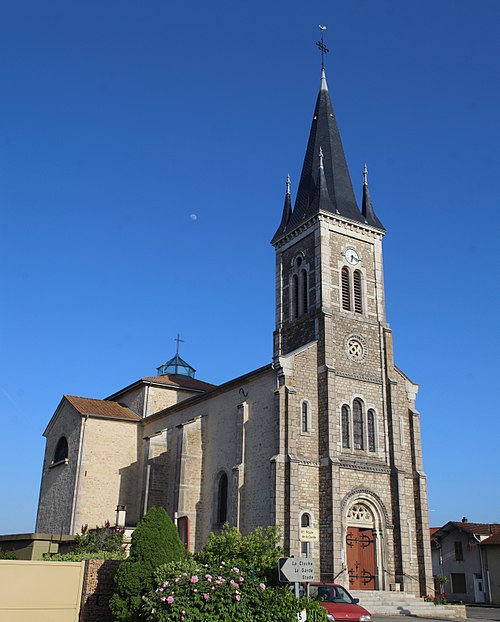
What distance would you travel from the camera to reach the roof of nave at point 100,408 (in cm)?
3901

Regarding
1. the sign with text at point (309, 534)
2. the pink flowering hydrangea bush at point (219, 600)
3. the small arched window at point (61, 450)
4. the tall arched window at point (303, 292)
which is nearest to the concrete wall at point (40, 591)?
the pink flowering hydrangea bush at point (219, 600)

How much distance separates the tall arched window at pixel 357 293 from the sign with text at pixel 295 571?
815 inches

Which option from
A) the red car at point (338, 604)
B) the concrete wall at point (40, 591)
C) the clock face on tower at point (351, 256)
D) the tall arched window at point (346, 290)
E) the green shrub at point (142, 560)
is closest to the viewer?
the concrete wall at point (40, 591)

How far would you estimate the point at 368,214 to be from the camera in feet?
115

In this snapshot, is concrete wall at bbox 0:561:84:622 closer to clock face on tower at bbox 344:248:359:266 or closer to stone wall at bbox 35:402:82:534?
clock face on tower at bbox 344:248:359:266

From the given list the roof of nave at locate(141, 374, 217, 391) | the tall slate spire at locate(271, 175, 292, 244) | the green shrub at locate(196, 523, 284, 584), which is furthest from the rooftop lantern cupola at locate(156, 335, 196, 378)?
the green shrub at locate(196, 523, 284, 584)

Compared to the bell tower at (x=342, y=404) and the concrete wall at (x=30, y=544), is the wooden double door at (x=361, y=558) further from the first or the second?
the concrete wall at (x=30, y=544)

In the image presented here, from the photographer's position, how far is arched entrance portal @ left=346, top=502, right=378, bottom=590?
89.1 ft

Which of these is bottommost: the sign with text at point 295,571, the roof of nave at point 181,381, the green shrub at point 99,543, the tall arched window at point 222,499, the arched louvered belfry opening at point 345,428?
the sign with text at point 295,571

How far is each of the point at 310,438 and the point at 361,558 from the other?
5.37 m

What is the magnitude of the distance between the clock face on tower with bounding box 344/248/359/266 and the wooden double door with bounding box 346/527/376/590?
12778 millimetres

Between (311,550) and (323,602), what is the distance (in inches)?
362

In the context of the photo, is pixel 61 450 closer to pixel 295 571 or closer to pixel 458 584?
pixel 458 584

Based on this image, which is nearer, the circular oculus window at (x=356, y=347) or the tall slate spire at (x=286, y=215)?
the circular oculus window at (x=356, y=347)
